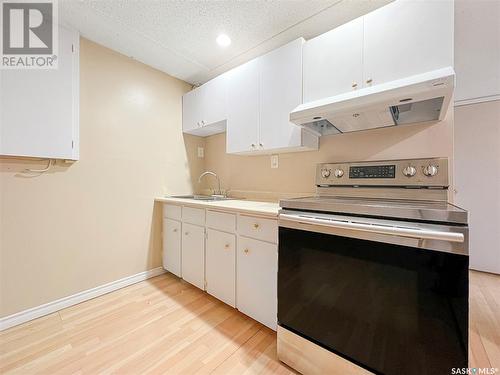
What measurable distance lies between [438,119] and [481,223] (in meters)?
2.40

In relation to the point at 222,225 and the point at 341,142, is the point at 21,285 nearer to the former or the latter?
the point at 222,225

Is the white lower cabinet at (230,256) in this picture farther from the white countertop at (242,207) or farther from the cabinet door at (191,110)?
the cabinet door at (191,110)

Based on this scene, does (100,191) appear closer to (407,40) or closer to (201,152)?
(201,152)

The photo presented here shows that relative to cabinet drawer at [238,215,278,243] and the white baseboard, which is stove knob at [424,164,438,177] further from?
the white baseboard

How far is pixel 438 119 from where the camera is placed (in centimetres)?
129

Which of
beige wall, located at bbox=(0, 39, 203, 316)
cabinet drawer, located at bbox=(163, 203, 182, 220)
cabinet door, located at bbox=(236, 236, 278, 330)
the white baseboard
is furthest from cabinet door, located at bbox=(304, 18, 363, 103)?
the white baseboard

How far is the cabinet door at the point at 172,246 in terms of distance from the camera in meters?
2.17

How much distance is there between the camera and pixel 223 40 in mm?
1871

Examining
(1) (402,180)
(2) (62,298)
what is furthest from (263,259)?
(2) (62,298)

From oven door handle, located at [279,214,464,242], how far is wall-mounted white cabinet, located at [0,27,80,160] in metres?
1.93

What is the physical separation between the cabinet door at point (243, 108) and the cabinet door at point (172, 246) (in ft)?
3.22

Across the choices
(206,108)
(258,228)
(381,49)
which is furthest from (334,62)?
(206,108)

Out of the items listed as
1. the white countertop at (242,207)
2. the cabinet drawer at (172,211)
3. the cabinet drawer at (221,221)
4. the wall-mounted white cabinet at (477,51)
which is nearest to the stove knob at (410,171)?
the white countertop at (242,207)

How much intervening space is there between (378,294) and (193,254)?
4.97 ft
